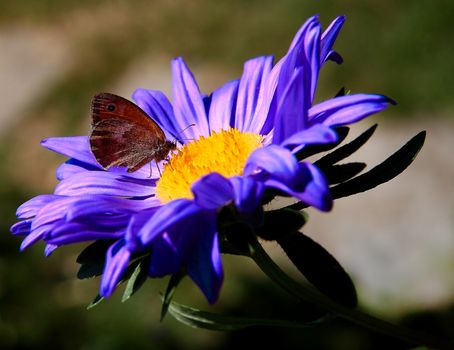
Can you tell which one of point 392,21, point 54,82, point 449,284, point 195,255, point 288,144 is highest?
point 54,82

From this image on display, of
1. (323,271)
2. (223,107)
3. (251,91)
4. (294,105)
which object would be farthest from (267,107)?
(323,271)

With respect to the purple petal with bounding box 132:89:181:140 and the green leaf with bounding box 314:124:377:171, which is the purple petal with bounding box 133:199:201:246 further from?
the purple petal with bounding box 132:89:181:140

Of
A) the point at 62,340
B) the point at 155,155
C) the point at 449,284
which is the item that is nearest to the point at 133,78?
the point at 62,340

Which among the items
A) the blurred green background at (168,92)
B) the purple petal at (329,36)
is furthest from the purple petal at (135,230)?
the blurred green background at (168,92)

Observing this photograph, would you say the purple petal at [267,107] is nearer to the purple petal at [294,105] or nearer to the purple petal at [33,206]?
the purple petal at [294,105]

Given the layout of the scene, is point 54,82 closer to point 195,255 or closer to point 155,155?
point 155,155

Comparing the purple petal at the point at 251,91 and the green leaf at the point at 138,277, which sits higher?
the purple petal at the point at 251,91
